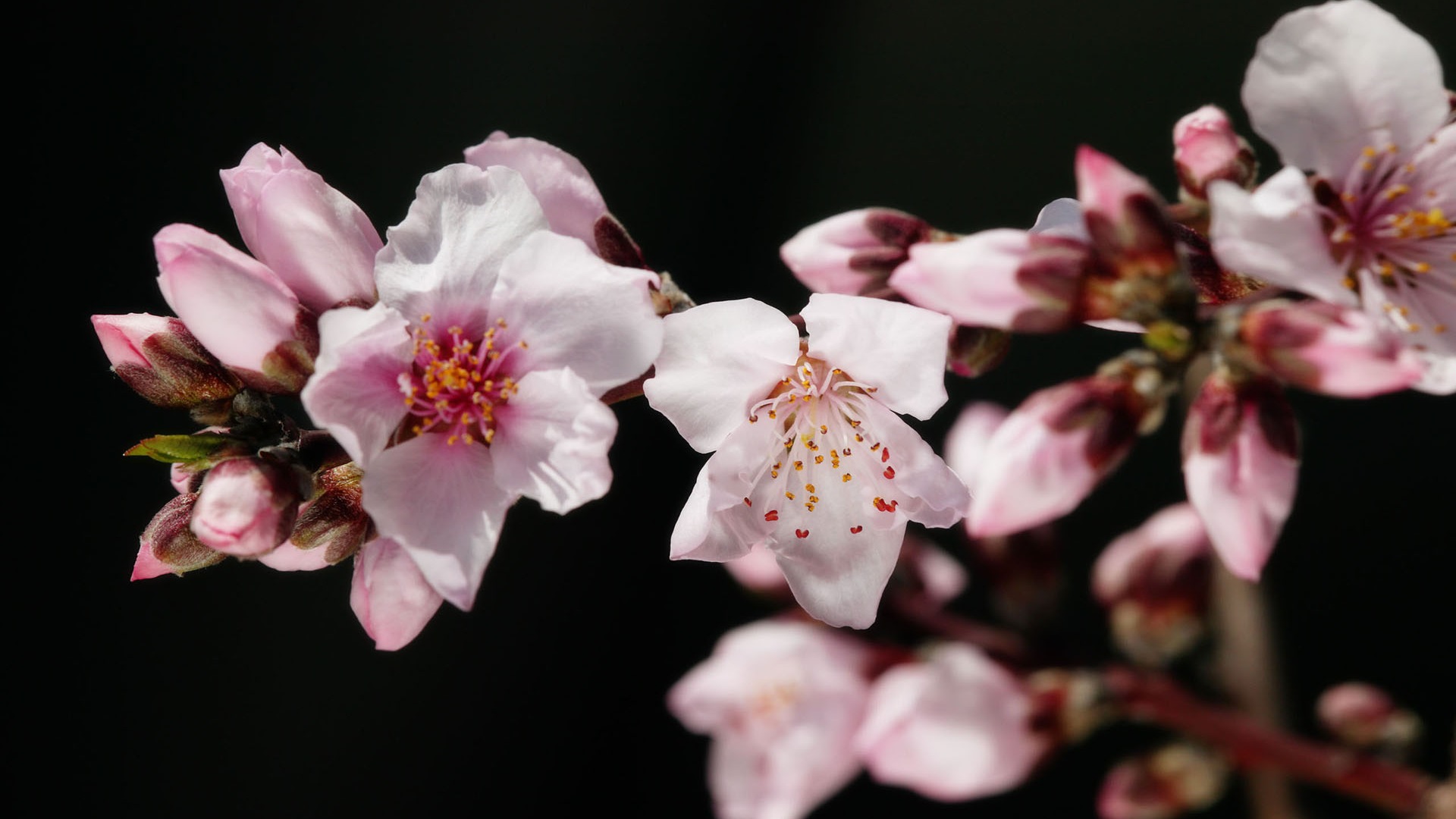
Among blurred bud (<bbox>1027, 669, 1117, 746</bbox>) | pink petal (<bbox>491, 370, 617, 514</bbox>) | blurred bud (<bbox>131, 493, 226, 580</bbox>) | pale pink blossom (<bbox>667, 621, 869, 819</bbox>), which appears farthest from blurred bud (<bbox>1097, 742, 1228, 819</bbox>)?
blurred bud (<bbox>131, 493, 226, 580</bbox>)

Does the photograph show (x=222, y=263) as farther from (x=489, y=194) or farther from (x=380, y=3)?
(x=380, y=3)

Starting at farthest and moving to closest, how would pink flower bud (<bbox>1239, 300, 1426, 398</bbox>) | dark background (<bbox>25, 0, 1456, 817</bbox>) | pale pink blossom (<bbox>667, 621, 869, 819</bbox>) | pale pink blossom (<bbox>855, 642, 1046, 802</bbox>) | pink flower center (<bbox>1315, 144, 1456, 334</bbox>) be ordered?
dark background (<bbox>25, 0, 1456, 817</bbox>)
pale pink blossom (<bbox>667, 621, 869, 819</bbox>)
pale pink blossom (<bbox>855, 642, 1046, 802</bbox>)
pink flower center (<bbox>1315, 144, 1456, 334</bbox>)
pink flower bud (<bbox>1239, 300, 1426, 398</bbox>)

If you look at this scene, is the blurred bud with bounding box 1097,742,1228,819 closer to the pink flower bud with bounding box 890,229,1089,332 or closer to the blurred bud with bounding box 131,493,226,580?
the pink flower bud with bounding box 890,229,1089,332

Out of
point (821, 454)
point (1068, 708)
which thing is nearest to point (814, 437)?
point (821, 454)

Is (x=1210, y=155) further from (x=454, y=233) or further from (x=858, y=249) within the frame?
(x=454, y=233)

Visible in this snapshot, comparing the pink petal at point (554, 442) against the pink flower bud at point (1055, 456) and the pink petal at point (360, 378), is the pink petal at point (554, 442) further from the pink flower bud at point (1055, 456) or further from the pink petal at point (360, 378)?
the pink flower bud at point (1055, 456)

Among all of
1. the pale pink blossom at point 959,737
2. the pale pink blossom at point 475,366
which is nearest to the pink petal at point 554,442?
the pale pink blossom at point 475,366

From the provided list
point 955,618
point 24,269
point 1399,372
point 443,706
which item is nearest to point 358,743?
point 443,706
